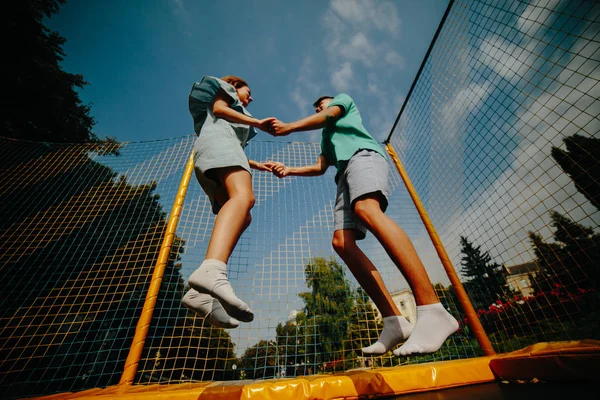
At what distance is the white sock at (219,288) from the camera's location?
941mm

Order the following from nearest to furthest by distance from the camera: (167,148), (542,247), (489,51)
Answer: (489,51)
(542,247)
(167,148)

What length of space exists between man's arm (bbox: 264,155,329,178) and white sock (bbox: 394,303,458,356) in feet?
4.52

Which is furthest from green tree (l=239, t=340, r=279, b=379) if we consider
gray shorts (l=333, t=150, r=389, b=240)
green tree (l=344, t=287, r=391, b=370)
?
gray shorts (l=333, t=150, r=389, b=240)

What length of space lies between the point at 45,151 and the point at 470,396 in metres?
6.75

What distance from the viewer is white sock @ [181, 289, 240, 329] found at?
102 centimetres

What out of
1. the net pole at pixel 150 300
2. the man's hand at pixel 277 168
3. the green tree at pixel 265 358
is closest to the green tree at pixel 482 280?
the man's hand at pixel 277 168

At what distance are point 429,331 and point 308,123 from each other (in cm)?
130

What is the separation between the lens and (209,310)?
1.04 meters

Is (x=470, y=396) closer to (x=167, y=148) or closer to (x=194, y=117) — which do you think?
(x=194, y=117)

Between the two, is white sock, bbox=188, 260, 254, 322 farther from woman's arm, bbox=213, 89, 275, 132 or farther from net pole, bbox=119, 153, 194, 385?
net pole, bbox=119, 153, 194, 385

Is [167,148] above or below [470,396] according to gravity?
above

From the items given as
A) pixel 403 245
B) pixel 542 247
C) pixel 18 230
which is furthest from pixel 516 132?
pixel 18 230

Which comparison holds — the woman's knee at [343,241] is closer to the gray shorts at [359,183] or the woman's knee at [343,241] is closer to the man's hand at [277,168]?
the gray shorts at [359,183]

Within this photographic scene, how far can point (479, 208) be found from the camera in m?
2.85
